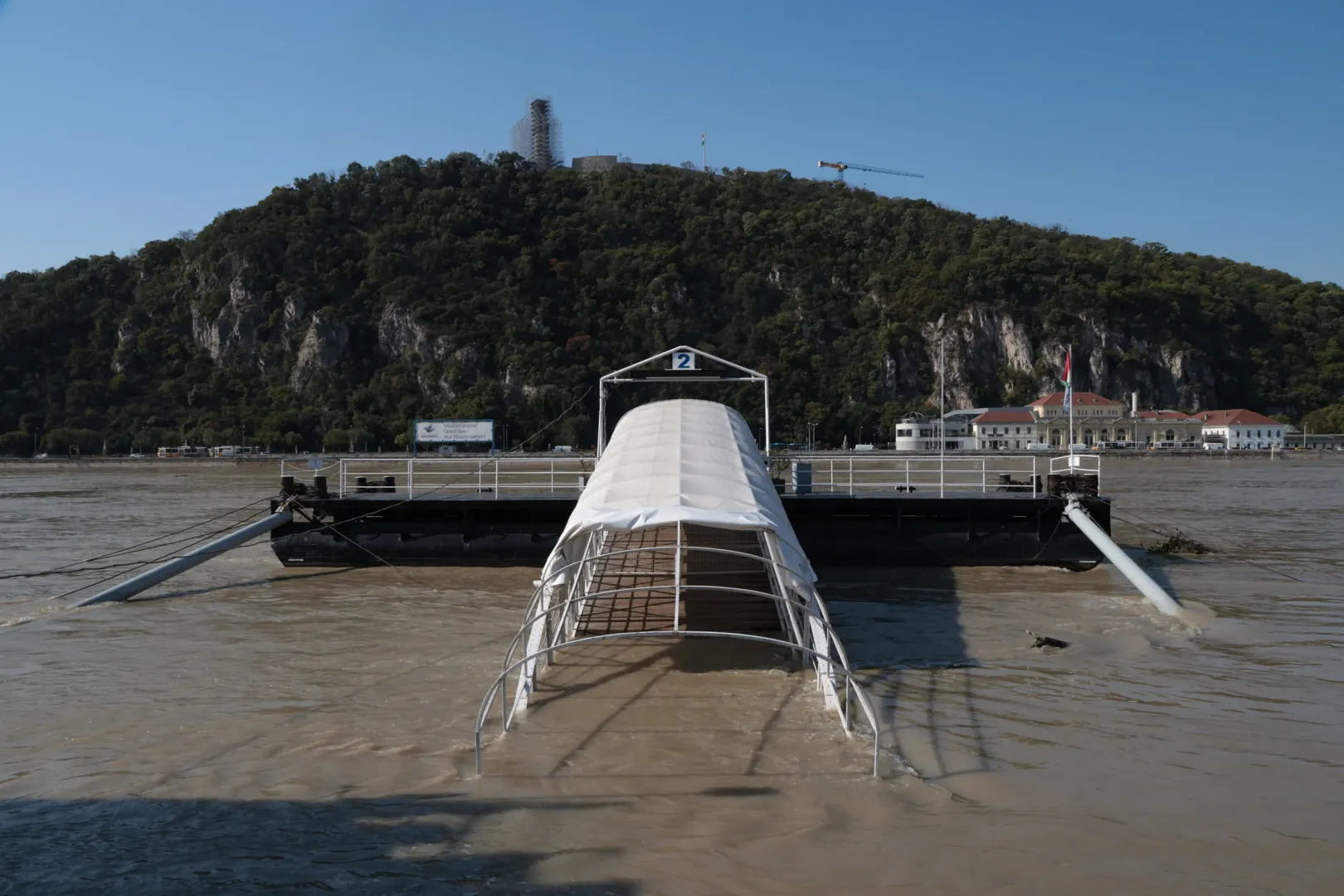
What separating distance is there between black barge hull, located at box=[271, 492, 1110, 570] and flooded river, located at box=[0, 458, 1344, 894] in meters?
3.66

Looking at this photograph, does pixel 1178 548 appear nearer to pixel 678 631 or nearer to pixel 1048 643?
pixel 1048 643

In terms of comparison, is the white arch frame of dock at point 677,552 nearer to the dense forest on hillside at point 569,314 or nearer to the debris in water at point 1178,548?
the debris in water at point 1178,548

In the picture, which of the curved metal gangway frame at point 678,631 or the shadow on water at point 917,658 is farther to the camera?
the shadow on water at point 917,658

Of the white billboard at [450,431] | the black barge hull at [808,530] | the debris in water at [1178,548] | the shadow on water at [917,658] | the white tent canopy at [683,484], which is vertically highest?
the white billboard at [450,431]

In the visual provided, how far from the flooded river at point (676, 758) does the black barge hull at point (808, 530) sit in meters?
3.66

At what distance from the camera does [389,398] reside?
129 meters

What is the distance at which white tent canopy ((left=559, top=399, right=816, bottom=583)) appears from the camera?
35.1ft

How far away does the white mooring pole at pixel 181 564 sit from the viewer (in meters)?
18.5

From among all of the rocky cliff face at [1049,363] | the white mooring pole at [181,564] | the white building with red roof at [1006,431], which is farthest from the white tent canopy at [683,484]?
the rocky cliff face at [1049,363]

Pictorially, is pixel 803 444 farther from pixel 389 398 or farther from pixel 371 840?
pixel 371 840

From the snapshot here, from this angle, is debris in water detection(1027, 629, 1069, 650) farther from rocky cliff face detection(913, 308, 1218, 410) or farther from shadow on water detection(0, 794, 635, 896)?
rocky cliff face detection(913, 308, 1218, 410)

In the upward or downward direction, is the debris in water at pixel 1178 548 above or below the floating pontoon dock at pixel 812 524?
below

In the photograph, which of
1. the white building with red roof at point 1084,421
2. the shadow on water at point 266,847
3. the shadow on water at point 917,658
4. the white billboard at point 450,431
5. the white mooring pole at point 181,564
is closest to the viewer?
the shadow on water at point 266,847

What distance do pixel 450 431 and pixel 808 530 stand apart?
7404cm
